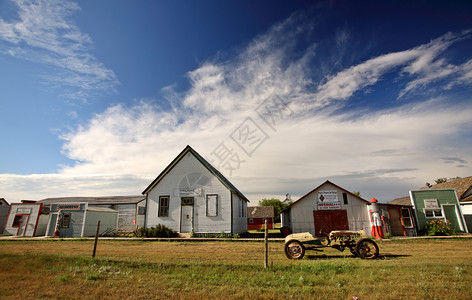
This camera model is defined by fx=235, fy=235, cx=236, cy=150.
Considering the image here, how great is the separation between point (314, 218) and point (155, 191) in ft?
51.1

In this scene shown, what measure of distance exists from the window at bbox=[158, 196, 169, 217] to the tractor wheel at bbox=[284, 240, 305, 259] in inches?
587

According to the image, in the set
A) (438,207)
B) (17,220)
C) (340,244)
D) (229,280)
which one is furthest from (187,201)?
(438,207)

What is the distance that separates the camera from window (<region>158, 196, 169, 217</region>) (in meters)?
22.7

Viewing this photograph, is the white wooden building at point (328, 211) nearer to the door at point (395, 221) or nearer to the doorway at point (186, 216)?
the door at point (395, 221)

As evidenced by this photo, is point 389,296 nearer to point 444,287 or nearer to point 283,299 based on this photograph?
point 444,287

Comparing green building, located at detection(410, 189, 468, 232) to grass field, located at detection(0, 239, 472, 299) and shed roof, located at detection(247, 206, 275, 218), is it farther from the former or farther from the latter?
shed roof, located at detection(247, 206, 275, 218)

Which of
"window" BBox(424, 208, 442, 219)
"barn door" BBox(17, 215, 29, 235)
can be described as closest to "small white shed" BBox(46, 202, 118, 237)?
"barn door" BBox(17, 215, 29, 235)

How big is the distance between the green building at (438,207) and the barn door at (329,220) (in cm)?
759

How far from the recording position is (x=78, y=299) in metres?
5.33

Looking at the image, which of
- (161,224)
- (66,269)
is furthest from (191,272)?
(161,224)

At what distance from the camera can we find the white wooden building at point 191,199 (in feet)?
71.7

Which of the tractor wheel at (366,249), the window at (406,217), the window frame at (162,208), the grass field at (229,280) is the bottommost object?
the grass field at (229,280)

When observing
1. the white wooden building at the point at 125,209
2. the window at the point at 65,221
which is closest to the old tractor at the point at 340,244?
the window at the point at 65,221

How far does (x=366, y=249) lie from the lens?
1055 cm
